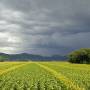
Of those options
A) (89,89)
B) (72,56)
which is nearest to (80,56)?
(72,56)

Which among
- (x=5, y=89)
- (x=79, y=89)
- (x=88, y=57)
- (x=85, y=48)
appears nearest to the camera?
(x=79, y=89)

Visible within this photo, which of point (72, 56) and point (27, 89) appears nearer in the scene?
point (27, 89)

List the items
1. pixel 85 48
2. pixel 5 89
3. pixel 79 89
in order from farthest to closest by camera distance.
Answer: pixel 85 48 → pixel 5 89 → pixel 79 89

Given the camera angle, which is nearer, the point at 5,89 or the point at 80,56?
the point at 5,89

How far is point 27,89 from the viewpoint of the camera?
85.7 ft

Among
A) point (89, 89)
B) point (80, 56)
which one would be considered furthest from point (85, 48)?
point (89, 89)

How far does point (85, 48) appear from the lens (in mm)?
186250

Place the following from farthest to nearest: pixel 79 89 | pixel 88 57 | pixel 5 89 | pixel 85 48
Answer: pixel 85 48 → pixel 88 57 → pixel 5 89 → pixel 79 89

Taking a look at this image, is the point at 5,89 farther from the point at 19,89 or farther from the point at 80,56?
the point at 80,56

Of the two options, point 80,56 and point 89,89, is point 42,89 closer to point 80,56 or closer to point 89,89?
point 89,89

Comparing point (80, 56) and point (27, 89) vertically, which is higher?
point (80, 56)

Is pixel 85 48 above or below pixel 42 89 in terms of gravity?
above

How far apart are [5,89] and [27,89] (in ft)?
6.68

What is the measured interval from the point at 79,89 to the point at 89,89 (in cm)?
176
